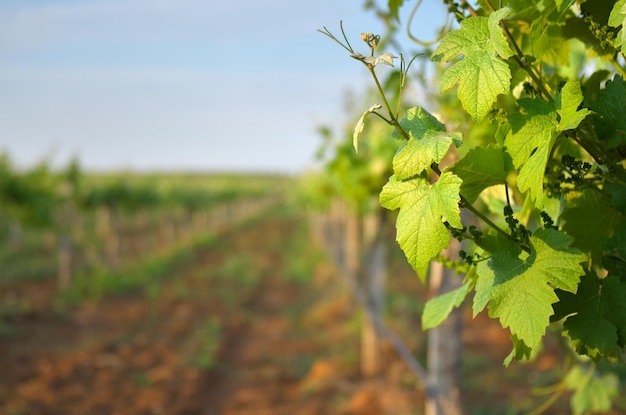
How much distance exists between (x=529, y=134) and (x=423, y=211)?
25cm

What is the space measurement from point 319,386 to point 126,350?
406cm

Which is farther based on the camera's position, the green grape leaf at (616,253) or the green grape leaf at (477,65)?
the green grape leaf at (616,253)

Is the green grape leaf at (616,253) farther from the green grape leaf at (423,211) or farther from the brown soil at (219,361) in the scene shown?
the brown soil at (219,361)

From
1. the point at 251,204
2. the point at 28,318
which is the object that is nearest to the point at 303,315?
the point at 28,318

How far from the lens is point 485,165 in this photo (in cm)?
107

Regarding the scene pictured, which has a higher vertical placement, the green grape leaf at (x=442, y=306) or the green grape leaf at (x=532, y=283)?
the green grape leaf at (x=532, y=283)

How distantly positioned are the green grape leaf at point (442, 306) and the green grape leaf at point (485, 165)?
309 mm

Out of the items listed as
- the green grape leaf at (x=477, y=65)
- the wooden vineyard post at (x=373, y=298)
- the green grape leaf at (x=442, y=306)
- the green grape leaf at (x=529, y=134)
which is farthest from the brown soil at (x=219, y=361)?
the green grape leaf at (x=477, y=65)

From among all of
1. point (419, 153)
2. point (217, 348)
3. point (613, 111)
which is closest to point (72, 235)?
Result: point (217, 348)

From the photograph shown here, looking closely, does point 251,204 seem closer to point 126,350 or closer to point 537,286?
point 126,350

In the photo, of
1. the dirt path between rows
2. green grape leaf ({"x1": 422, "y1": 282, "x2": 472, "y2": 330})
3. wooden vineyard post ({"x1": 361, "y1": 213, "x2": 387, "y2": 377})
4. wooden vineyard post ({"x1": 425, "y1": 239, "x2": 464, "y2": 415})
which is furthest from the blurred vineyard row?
green grape leaf ({"x1": 422, "y1": 282, "x2": 472, "y2": 330})

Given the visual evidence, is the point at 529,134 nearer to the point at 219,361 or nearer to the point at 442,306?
the point at 442,306

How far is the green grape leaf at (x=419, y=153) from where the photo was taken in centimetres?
96

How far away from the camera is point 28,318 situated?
473 inches
